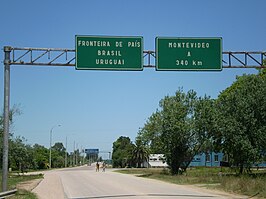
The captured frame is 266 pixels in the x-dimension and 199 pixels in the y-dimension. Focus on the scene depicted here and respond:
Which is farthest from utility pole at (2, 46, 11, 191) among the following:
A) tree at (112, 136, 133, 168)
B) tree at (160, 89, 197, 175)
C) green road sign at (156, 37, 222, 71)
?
tree at (112, 136, 133, 168)

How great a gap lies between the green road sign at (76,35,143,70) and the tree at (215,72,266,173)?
63.9 feet

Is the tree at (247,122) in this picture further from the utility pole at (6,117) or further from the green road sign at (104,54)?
the utility pole at (6,117)

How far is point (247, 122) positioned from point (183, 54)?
18744 mm

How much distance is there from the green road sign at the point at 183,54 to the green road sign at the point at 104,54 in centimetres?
144

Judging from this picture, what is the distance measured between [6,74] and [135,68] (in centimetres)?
646

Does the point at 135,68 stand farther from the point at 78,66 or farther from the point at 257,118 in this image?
the point at 257,118

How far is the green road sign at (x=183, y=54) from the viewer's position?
72.8 ft

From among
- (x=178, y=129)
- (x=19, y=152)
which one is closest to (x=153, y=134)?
(x=178, y=129)

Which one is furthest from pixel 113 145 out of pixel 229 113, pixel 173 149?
pixel 229 113

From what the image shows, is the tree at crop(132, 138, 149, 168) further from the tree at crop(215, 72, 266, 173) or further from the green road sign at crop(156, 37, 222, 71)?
the green road sign at crop(156, 37, 222, 71)

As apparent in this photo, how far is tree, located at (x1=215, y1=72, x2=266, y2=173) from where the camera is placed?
1505 inches

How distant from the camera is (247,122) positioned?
1528 inches

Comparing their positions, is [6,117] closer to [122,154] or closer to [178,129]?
[178,129]

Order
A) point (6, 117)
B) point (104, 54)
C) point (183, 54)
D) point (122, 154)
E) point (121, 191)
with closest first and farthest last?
point (6, 117)
point (104, 54)
point (183, 54)
point (121, 191)
point (122, 154)
